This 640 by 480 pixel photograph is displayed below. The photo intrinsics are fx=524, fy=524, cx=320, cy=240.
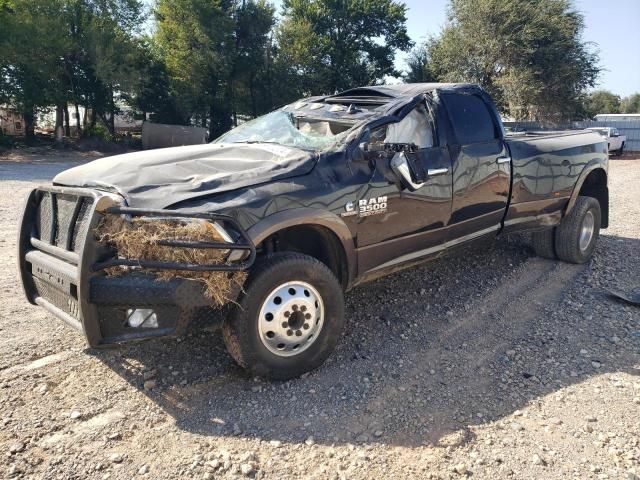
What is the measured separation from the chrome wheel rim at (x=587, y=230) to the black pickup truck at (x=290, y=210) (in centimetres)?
139

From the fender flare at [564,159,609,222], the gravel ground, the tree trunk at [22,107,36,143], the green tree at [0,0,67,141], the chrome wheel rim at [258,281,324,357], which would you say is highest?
the green tree at [0,0,67,141]

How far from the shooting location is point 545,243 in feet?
20.2

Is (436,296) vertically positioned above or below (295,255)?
below

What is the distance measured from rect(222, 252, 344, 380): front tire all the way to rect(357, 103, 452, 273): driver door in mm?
512

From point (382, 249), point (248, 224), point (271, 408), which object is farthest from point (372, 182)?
point (271, 408)

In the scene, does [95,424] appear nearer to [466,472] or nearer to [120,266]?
[120,266]

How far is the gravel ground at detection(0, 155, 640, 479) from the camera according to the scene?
270 cm

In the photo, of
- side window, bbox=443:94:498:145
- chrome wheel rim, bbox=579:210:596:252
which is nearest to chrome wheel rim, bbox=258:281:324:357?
side window, bbox=443:94:498:145

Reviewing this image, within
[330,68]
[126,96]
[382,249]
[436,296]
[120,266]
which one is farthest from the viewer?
[330,68]

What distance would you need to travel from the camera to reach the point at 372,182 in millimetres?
3787

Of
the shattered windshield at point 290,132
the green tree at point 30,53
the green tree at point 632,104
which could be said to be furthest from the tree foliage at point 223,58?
the green tree at point 632,104

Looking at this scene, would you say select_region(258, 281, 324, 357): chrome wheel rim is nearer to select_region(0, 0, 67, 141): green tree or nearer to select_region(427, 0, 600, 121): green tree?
select_region(0, 0, 67, 141): green tree

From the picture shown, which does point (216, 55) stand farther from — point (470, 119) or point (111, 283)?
point (111, 283)

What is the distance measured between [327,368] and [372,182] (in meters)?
1.36
